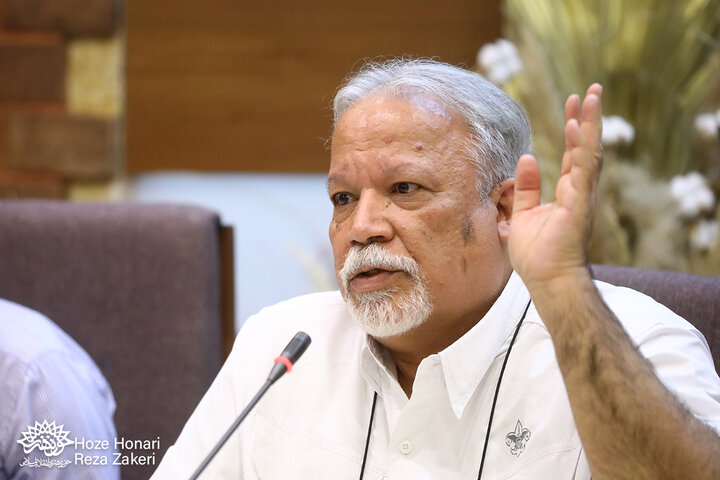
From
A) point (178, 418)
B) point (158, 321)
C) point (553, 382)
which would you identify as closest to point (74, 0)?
point (158, 321)

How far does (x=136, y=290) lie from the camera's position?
7.34 feet

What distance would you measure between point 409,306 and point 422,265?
0.08 m

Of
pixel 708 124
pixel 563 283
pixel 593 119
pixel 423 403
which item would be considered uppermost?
pixel 708 124

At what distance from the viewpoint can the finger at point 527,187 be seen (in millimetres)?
1363

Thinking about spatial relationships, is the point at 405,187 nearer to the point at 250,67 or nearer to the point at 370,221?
the point at 370,221

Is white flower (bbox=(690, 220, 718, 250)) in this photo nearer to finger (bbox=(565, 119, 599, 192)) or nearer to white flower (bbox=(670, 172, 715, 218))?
white flower (bbox=(670, 172, 715, 218))

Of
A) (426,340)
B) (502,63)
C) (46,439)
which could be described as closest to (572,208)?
(426,340)

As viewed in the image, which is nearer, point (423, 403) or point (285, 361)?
point (285, 361)

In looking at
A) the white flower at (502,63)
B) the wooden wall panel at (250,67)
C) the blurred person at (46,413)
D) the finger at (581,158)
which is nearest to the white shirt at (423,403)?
the blurred person at (46,413)

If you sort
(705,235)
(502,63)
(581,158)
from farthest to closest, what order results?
(502,63)
(705,235)
(581,158)

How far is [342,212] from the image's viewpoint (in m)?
1.72

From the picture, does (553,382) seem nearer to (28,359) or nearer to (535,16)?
(28,359)

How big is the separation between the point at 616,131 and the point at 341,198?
1.02 m

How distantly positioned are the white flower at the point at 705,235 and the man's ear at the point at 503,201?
34.3 inches
